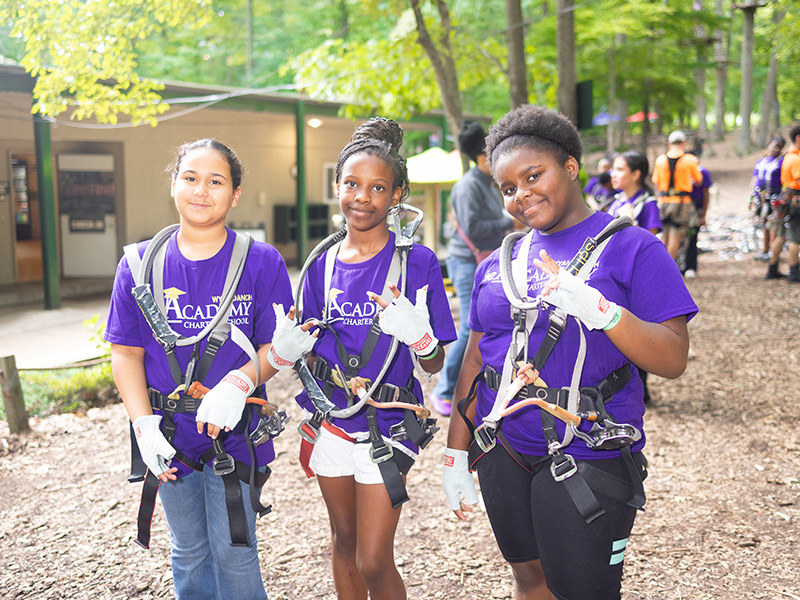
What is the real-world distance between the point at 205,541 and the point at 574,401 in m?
1.44

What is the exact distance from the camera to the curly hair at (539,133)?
2154mm

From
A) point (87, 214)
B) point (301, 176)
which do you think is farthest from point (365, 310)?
point (87, 214)

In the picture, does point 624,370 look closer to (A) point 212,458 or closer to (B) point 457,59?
(A) point 212,458

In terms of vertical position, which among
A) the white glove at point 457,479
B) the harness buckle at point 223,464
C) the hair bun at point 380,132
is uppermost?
the hair bun at point 380,132

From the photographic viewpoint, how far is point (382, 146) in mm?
2559

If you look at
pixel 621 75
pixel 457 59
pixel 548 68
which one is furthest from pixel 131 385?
pixel 621 75

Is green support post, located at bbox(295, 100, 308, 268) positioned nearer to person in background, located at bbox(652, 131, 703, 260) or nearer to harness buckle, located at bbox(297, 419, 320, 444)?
person in background, located at bbox(652, 131, 703, 260)

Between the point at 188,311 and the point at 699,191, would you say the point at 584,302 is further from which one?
the point at 699,191

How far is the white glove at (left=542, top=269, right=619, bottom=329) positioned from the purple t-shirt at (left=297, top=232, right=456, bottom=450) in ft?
2.28

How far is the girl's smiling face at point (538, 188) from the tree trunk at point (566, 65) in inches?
247

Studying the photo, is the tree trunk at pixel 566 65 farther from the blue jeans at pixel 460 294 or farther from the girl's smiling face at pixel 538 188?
the girl's smiling face at pixel 538 188

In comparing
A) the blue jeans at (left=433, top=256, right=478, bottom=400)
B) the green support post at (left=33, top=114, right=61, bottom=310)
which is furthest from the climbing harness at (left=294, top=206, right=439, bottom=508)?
the green support post at (left=33, top=114, right=61, bottom=310)

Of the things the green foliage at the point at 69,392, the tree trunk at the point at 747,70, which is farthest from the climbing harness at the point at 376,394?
the tree trunk at the point at 747,70

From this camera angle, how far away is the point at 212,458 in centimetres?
247
